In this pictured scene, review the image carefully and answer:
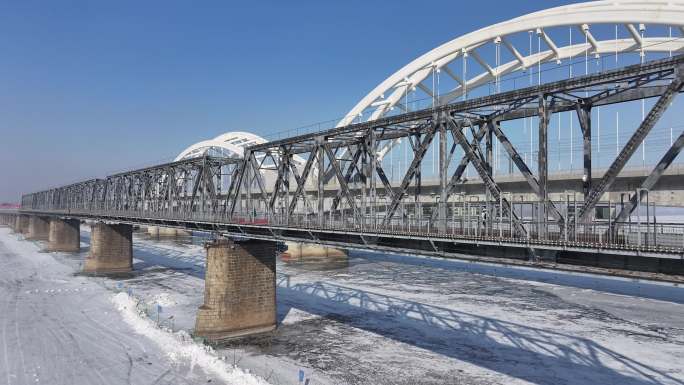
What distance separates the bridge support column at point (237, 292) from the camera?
29281 mm

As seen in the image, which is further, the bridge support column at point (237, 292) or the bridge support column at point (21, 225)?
the bridge support column at point (21, 225)

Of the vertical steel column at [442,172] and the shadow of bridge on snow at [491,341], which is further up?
the vertical steel column at [442,172]

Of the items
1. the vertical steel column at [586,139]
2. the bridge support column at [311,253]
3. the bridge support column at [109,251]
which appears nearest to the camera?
the vertical steel column at [586,139]

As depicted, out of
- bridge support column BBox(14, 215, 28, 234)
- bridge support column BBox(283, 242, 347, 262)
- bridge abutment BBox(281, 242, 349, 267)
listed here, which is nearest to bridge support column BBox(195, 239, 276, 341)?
bridge abutment BBox(281, 242, 349, 267)

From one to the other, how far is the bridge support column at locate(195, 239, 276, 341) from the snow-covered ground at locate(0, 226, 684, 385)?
1.57m

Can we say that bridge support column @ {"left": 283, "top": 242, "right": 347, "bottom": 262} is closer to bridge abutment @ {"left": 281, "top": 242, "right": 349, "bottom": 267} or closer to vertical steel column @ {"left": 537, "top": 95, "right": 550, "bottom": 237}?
bridge abutment @ {"left": 281, "top": 242, "right": 349, "bottom": 267}

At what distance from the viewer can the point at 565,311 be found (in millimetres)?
36219

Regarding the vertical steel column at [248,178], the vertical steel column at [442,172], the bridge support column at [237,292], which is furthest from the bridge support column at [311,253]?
the vertical steel column at [442,172]

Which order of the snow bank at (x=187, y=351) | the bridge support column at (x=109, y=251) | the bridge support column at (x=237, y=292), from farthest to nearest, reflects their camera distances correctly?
the bridge support column at (x=109, y=251)
the bridge support column at (x=237, y=292)
the snow bank at (x=187, y=351)

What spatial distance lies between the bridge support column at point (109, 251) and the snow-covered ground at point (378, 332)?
413 centimetres

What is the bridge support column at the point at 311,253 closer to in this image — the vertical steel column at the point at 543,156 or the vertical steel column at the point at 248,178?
the vertical steel column at the point at 248,178

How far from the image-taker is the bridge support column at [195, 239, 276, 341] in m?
29.3

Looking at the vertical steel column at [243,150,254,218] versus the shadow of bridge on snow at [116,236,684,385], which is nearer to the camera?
the shadow of bridge on snow at [116,236,684,385]

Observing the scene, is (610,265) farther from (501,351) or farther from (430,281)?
(430,281)
